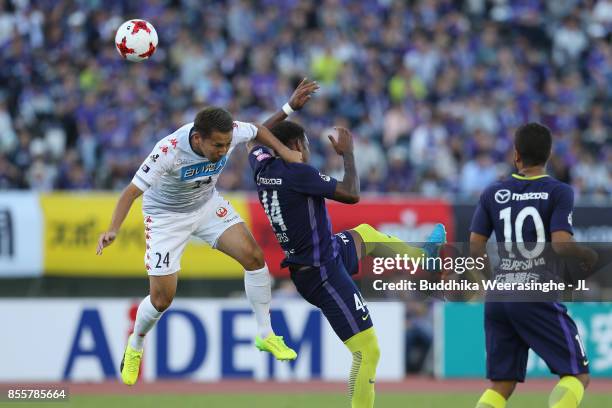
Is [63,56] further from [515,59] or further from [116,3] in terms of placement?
[515,59]

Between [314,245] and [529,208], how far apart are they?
76.7 inches

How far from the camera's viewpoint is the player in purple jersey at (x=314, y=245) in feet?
29.8

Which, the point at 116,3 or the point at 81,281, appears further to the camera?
the point at 116,3

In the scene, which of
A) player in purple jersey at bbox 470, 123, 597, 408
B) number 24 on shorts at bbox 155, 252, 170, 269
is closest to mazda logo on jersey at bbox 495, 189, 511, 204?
player in purple jersey at bbox 470, 123, 597, 408

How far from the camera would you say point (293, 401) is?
13047 mm

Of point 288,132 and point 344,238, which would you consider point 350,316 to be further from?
point 288,132

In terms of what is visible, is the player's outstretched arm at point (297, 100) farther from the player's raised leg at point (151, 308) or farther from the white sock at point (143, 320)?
the white sock at point (143, 320)

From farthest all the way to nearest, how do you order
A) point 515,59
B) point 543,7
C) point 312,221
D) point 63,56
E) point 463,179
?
point 543,7 < point 515,59 < point 63,56 < point 463,179 < point 312,221

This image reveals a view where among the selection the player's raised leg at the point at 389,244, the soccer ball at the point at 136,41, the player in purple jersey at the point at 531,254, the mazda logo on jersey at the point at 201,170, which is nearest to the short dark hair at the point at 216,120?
the mazda logo on jersey at the point at 201,170

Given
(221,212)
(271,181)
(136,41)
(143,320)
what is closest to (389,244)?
(271,181)

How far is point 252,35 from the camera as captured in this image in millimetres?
20016

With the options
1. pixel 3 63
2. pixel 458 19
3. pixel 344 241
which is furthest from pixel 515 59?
pixel 344 241

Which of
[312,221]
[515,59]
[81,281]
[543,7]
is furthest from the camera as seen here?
[543,7]

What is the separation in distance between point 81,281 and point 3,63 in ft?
14.3
